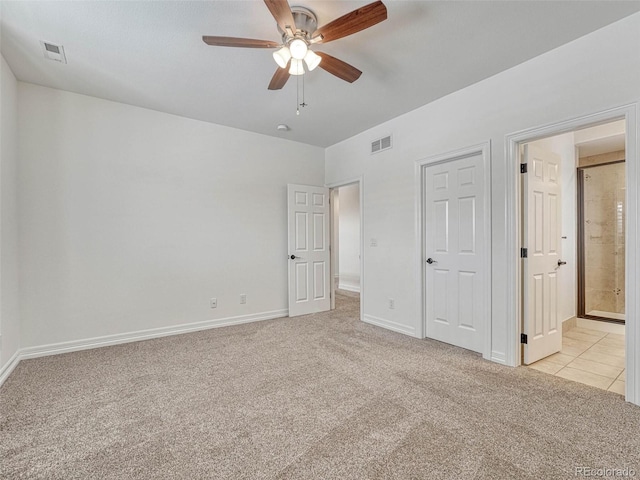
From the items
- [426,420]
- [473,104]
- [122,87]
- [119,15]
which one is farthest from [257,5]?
[426,420]

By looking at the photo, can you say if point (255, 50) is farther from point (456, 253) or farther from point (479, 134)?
point (456, 253)

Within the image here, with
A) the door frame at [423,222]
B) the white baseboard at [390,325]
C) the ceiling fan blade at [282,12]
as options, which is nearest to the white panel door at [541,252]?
the door frame at [423,222]

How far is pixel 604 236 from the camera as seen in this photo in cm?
430

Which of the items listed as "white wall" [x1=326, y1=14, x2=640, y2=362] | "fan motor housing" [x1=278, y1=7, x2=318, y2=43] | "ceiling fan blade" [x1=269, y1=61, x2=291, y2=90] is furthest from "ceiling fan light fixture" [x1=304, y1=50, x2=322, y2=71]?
"white wall" [x1=326, y1=14, x2=640, y2=362]

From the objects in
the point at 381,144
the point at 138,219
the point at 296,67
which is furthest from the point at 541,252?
the point at 138,219

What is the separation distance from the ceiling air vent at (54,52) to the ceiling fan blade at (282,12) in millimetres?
1993

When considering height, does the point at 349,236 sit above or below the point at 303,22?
below

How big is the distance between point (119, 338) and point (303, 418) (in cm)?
268

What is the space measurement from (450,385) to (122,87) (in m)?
4.22

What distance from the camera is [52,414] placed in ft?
6.68

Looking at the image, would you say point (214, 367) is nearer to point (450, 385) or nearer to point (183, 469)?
point (183, 469)

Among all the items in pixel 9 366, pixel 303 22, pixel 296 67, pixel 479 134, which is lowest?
pixel 9 366

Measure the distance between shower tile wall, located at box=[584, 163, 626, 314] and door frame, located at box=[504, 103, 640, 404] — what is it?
2513mm

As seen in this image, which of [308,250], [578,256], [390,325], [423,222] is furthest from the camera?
[308,250]
